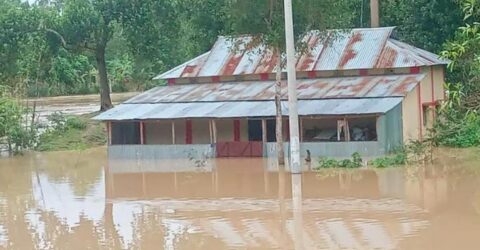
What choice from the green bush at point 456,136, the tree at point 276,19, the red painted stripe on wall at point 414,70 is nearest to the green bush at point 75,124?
the tree at point 276,19

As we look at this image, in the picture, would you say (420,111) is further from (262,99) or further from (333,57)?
(262,99)

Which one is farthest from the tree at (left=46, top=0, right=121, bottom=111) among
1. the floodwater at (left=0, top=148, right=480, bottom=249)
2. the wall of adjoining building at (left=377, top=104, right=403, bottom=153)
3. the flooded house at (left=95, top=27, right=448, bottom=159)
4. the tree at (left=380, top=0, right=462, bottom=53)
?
the wall of adjoining building at (left=377, top=104, right=403, bottom=153)

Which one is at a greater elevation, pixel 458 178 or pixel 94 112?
pixel 94 112

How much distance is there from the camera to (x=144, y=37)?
3941cm

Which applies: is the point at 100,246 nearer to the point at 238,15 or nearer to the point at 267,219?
the point at 267,219

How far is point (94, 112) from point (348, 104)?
60.3 feet

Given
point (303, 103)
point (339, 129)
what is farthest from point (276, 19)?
point (339, 129)

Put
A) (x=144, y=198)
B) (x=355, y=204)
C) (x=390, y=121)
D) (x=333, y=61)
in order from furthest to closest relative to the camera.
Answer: (x=333, y=61), (x=390, y=121), (x=144, y=198), (x=355, y=204)

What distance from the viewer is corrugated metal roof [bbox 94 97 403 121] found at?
26.2 metres

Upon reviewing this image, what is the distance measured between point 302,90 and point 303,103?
1.73 metres

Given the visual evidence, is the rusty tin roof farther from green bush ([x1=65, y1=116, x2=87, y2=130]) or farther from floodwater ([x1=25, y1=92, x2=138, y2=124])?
floodwater ([x1=25, y1=92, x2=138, y2=124])

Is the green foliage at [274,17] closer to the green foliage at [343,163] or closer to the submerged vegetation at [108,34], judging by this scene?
the green foliage at [343,163]

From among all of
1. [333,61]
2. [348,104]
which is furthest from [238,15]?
[333,61]

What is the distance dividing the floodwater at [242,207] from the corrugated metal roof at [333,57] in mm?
5042
